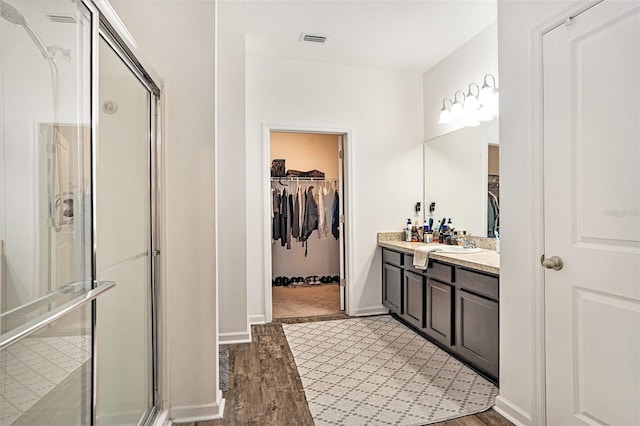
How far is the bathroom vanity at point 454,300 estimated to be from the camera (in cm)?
239

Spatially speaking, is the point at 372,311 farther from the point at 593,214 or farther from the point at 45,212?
the point at 45,212

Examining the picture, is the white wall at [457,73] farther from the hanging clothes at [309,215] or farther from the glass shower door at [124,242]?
the glass shower door at [124,242]

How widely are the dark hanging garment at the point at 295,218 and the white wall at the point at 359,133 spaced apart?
1632mm

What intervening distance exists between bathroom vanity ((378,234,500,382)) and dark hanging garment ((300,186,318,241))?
192 cm

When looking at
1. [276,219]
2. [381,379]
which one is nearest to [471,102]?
[381,379]

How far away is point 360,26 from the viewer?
313cm

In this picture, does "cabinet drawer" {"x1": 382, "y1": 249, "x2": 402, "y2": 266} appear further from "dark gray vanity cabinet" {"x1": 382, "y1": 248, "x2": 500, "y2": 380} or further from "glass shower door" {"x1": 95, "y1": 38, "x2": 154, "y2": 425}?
"glass shower door" {"x1": 95, "y1": 38, "x2": 154, "y2": 425}

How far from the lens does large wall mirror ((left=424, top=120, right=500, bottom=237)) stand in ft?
10.5

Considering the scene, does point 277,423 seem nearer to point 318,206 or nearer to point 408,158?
point 408,158

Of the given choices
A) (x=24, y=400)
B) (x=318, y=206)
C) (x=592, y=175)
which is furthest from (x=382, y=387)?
(x=318, y=206)

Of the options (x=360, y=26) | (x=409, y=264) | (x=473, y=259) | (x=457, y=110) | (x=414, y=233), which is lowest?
(x=409, y=264)

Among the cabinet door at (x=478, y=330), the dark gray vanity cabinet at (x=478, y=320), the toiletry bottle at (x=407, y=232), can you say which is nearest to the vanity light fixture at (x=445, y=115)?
the toiletry bottle at (x=407, y=232)

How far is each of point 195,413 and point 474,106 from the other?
10.3 feet

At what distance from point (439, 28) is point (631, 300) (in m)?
2.61
